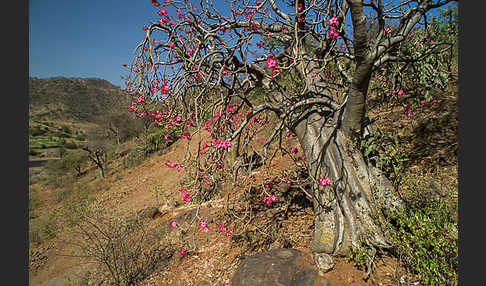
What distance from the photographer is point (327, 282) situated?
2.15m

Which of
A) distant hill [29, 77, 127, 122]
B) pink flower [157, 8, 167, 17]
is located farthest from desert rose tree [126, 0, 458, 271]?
distant hill [29, 77, 127, 122]

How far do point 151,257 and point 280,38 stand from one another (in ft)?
14.8

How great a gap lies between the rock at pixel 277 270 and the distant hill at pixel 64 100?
174ft

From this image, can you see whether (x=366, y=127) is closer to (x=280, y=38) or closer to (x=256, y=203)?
(x=280, y=38)

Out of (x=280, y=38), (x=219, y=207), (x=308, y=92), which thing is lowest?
(x=219, y=207)

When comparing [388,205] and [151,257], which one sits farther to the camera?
[151,257]

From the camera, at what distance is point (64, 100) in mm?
49156

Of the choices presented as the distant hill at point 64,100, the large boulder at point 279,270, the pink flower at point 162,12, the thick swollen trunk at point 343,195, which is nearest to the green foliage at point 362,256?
the thick swollen trunk at point 343,195

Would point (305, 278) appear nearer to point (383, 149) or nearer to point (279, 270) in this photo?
point (279, 270)

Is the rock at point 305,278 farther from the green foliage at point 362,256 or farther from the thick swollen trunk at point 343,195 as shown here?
the green foliage at point 362,256

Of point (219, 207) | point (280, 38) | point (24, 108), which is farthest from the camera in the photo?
point (219, 207)

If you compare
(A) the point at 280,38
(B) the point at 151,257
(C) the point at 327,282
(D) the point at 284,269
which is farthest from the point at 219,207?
(A) the point at 280,38

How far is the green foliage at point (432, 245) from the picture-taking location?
1.77m

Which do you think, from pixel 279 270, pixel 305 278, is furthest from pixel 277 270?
pixel 305 278
